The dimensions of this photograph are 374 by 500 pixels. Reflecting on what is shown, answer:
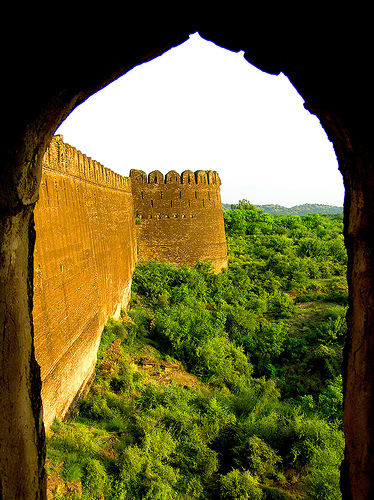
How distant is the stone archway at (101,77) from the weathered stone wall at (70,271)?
3.21 meters

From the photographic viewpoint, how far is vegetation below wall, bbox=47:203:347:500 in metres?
5.55

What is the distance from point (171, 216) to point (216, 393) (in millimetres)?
7484

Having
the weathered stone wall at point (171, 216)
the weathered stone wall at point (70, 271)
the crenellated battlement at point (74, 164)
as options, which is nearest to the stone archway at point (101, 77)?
the weathered stone wall at point (70, 271)

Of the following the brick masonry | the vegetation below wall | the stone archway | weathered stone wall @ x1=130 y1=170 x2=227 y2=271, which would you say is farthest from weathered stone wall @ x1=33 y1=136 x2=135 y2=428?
weathered stone wall @ x1=130 y1=170 x2=227 y2=271

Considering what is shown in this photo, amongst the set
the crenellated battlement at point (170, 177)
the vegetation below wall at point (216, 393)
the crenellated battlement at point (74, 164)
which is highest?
the crenellated battlement at point (170, 177)

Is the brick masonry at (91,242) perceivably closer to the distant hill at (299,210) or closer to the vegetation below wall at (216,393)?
the vegetation below wall at (216,393)

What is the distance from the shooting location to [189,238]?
14.6m

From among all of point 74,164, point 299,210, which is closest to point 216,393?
point 74,164

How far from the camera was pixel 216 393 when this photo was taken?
8.44 meters

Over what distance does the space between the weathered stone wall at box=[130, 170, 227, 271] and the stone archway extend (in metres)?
12.4

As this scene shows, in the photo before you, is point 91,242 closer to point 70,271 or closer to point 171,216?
point 70,271

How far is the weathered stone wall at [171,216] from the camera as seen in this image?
1447cm

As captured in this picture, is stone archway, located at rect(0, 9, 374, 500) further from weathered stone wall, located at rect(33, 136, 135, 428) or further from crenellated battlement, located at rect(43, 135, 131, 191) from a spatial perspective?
crenellated battlement, located at rect(43, 135, 131, 191)

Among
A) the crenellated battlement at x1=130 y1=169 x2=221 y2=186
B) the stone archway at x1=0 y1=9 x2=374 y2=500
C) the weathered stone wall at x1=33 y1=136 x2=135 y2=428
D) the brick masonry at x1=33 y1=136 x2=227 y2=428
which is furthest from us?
Answer: the crenellated battlement at x1=130 y1=169 x2=221 y2=186
